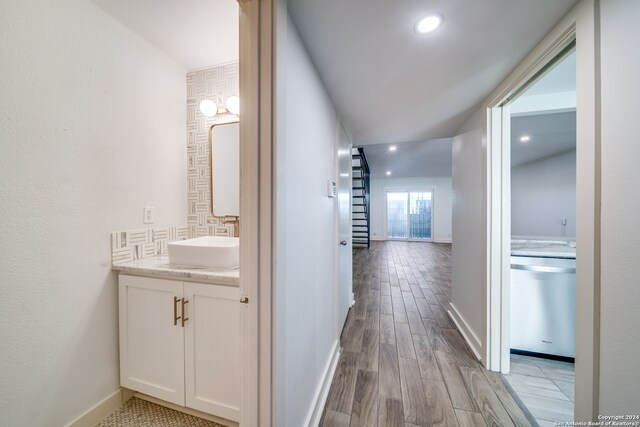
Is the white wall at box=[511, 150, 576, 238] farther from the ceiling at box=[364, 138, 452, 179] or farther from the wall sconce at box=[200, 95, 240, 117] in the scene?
the wall sconce at box=[200, 95, 240, 117]

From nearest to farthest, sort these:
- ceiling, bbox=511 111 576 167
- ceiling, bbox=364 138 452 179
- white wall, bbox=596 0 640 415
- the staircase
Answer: white wall, bbox=596 0 640 415
ceiling, bbox=511 111 576 167
ceiling, bbox=364 138 452 179
the staircase

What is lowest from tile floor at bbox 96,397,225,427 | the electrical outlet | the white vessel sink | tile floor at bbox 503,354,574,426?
tile floor at bbox 96,397,225,427

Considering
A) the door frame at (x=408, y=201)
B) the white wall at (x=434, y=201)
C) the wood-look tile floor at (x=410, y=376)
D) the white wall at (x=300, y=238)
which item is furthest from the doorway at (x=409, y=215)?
the white wall at (x=300, y=238)

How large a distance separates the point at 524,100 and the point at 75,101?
3077 mm

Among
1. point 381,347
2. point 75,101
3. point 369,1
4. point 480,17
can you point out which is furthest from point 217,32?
point 381,347

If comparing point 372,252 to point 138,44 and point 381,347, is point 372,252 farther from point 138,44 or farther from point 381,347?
point 138,44

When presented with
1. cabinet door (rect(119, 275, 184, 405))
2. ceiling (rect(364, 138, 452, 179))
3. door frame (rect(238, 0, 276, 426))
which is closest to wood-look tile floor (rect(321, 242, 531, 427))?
door frame (rect(238, 0, 276, 426))

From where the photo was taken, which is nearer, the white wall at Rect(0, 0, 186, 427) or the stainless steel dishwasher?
the white wall at Rect(0, 0, 186, 427)

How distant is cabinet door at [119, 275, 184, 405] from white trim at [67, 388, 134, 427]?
2.9 inches

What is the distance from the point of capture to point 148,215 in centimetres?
155

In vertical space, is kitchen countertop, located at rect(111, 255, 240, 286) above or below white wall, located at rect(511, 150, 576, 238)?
below

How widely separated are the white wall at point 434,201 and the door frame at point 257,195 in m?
8.00

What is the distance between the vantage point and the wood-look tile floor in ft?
4.12

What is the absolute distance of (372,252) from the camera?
608 cm
